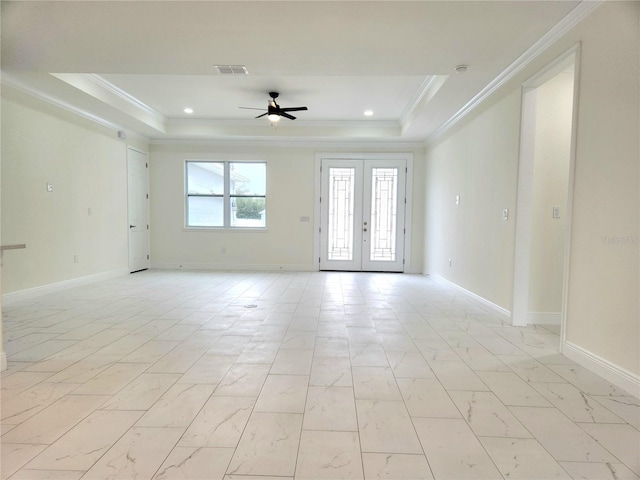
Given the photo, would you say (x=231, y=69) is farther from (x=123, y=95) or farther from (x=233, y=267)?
(x=233, y=267)

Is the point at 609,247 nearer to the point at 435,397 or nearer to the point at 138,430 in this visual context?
the point at 435,397

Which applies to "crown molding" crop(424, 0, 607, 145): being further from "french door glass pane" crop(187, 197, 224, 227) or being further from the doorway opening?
"french door glass pane" crop(187, 197, 224, 227)

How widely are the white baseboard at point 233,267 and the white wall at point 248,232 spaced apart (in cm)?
2

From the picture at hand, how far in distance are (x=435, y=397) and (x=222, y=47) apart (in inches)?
132

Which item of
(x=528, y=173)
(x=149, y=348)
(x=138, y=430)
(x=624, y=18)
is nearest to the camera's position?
(x=138, y=430)

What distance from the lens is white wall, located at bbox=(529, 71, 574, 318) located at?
11.3 ft

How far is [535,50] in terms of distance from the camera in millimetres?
2988

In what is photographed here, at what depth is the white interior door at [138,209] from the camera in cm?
650

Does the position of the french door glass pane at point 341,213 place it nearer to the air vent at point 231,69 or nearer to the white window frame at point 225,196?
the white window frame at point 225,196

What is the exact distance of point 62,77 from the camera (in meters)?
3.96

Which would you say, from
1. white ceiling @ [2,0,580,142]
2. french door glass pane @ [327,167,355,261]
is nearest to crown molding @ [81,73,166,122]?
white ceiling @ [2,0,580,142]

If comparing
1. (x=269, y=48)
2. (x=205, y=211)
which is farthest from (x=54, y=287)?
(x=269, y=48)

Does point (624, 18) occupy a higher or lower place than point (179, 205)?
higher

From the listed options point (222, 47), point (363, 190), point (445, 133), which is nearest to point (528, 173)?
point (445, 133)
